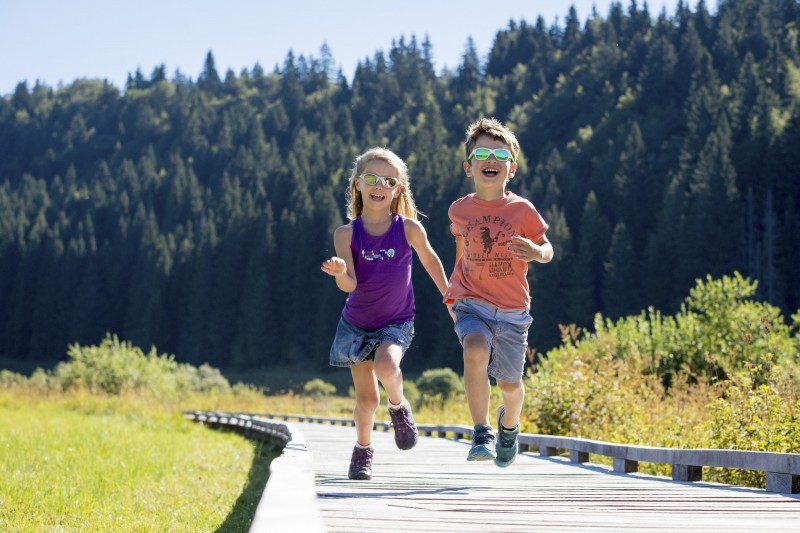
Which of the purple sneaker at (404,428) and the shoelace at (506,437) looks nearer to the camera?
the purple sneaker at (404,428)

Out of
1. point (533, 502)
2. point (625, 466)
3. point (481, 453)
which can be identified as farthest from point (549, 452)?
point (533, 502)

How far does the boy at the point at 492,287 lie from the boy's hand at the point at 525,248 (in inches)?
5.4

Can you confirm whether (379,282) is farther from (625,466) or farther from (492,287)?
(625,466)

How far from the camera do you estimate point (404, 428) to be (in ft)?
22.4

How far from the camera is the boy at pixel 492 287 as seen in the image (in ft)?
22.2

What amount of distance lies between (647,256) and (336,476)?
81.3m

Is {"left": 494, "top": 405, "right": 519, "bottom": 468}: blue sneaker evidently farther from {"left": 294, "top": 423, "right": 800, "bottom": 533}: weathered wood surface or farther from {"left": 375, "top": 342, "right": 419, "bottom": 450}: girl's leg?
{"left": 375, "top": 342, "right": 419, "bottom": 450}: girl's leg

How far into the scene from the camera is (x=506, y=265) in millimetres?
6855

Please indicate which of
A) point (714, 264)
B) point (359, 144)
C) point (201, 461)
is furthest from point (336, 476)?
point (359, 144)

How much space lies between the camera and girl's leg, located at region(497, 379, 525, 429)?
7.06 metres

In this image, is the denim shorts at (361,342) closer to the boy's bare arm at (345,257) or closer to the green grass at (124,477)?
the boy's bare arm at (345,257)

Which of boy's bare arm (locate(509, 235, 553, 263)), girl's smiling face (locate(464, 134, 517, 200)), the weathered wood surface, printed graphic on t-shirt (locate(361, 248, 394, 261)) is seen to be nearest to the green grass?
the weathered wood surface

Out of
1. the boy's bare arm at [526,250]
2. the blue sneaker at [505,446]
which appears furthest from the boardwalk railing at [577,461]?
the boy's bare arm at [526,250]

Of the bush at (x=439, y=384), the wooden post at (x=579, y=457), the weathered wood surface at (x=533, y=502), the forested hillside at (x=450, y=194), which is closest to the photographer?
the weathered wood surface at (x=533, y=502)
